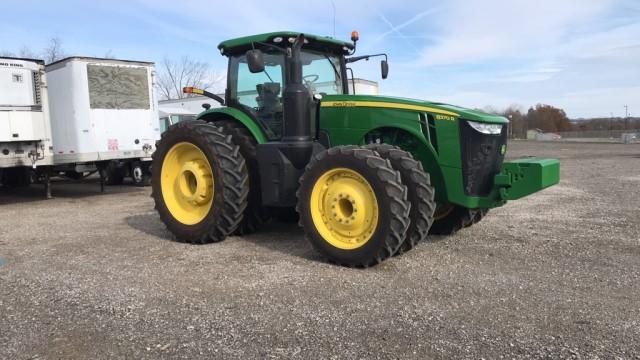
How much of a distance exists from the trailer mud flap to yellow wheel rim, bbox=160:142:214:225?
327 centimetres

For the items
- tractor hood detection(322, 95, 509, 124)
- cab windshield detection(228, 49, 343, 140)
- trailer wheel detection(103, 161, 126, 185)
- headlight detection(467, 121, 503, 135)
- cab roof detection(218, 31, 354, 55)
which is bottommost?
trailer wheel detection(103, 161, 126, 185)

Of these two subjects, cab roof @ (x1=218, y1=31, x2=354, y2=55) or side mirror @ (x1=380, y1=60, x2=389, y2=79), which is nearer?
cab roof @ (x1=218, y1=31, x2=354, y2=55)

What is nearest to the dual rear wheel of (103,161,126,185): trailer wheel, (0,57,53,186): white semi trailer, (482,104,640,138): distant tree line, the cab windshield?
the cab windshield

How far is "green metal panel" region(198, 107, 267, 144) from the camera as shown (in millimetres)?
6043

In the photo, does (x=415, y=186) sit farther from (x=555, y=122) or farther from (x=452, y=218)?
(x=555, y=122)

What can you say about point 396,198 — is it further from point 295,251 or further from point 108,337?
point 108,337

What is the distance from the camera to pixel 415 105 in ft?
17.3

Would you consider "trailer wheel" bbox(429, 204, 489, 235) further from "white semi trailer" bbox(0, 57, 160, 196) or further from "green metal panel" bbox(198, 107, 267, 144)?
"white semi trailer" bbox(0, 57, 160, 196)

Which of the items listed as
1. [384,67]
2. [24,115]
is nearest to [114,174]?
[24,115]

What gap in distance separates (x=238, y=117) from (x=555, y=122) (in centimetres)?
9349

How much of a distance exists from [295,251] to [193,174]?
1.70 meters

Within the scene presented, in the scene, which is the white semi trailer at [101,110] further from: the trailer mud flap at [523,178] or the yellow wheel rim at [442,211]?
the trailer mud flap at [523,178]

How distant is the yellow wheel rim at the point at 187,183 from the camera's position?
6.22 meters

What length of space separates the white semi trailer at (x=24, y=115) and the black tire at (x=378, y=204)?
7853mm
